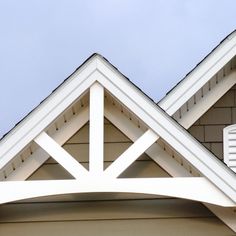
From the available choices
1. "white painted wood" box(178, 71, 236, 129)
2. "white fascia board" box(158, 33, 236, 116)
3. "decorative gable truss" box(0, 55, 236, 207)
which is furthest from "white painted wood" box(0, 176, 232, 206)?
"white painted wood" box(178, 71, 236, 129)

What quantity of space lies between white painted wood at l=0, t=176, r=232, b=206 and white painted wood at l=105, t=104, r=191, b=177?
0.42 m

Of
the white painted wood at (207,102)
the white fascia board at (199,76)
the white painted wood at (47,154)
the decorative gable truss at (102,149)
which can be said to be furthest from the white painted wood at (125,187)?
the white painted wood at (207,102)

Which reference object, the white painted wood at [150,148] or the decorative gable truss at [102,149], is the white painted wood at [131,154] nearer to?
the decorative gable truss at [102,149]

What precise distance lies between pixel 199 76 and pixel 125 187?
6.91 ft

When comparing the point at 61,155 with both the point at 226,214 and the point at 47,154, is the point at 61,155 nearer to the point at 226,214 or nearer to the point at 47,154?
the point at 47,154

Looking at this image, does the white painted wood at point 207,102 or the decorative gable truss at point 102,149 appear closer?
the decorative gable truss at point 102,149

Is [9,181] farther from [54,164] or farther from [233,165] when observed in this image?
[233,165]

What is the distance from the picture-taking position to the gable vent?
9.16 meters

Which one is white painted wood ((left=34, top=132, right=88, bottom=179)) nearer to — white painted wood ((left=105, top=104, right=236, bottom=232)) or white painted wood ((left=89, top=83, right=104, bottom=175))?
white painted wood ((left=89, top=83, right=104, bottom=175))

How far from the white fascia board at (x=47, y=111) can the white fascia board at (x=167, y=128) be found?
6.3 inches

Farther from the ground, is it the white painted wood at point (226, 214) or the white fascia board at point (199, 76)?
the white fascia board at point (199, 76)

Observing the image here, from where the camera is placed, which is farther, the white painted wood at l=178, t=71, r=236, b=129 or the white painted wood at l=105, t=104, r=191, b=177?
the white painted wood at l=178, t=71, r=236, b=129

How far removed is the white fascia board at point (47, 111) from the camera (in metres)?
7.75

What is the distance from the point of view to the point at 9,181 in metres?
7.89
